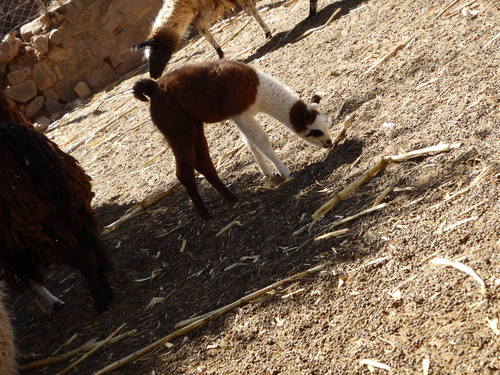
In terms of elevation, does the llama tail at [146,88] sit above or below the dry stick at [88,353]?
above

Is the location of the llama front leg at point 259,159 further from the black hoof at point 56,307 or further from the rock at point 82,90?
the rock at point 82,90

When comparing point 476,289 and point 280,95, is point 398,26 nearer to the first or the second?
point 280,95

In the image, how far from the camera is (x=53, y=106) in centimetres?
1185

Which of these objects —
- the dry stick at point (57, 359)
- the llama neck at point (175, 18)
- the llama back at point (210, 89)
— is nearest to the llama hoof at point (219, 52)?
the llama neck at point (175, 18)

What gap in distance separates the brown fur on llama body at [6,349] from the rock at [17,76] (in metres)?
8.53

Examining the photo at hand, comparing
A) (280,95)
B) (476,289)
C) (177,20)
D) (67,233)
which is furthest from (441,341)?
(177,20)

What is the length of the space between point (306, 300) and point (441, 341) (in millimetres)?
932

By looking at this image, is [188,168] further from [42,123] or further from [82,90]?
[82,90]

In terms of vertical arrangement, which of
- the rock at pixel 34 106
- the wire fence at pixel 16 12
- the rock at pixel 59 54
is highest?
the wire fence at pixel 16 12

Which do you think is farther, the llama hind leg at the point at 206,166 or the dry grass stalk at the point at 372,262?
the llama hind leg at the point at 206,166

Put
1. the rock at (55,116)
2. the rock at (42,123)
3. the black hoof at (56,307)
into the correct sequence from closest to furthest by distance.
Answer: the black hoof at (56,307), the rock at (42,123), the rock at (55,116)

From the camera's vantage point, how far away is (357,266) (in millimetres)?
3746

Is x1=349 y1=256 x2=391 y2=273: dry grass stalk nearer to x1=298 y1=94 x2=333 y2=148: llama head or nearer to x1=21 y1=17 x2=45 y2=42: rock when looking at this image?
x1=298 y1=94 x2=333 y2=148: llama head

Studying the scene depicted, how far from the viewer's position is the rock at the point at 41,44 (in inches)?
456
